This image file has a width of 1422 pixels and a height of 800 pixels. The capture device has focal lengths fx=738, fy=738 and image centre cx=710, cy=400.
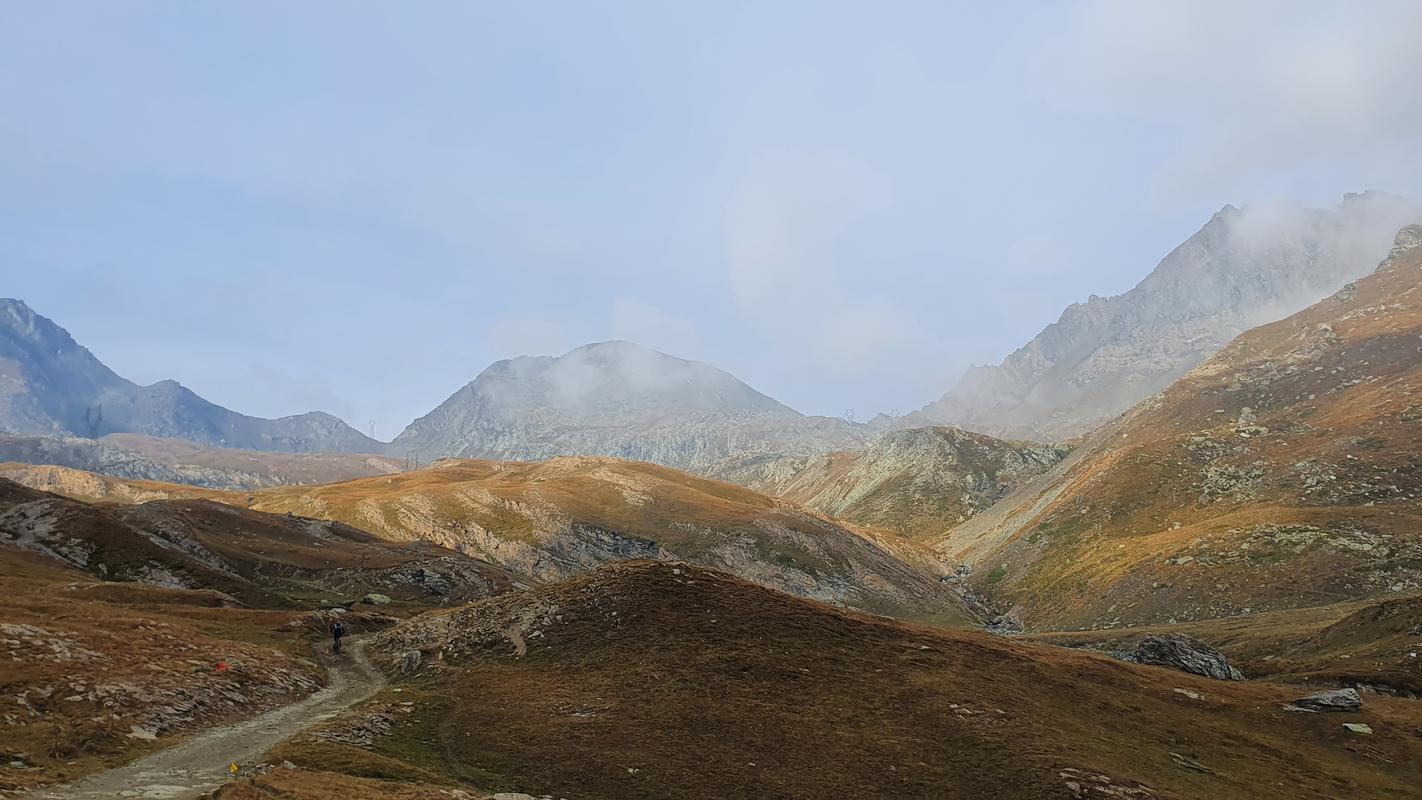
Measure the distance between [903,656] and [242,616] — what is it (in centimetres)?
5800

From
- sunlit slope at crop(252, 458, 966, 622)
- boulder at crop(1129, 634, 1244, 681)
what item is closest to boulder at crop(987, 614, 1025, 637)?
sunlit slope at crop(252, 458, 966, 622)

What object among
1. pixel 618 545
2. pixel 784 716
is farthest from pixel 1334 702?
pixel 618 545

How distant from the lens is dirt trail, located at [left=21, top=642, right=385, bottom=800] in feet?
91.9

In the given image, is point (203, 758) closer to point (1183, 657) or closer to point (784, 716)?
point (784, 716)

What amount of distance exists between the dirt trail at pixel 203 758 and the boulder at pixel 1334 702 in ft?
232

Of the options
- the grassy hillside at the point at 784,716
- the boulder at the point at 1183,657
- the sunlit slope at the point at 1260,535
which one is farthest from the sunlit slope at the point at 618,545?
the grassy hillside at the point at 784,716

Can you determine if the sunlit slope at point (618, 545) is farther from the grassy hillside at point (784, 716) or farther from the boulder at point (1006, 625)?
the grassy hillside at point (784, 716)

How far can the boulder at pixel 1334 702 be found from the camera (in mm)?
56812

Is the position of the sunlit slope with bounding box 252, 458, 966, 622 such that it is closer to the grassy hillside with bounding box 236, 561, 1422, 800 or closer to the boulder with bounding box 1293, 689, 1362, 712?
the grassy hillside with bounding box 236, 561, 1422, 800

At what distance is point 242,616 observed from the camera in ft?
219

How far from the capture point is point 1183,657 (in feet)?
246

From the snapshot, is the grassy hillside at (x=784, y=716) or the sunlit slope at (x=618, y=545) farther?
the sunlit slope at (x=618, y=545)

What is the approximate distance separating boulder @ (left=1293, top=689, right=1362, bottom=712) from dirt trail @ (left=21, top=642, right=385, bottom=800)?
232 feet

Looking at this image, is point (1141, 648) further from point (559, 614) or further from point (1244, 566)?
point (1244, 566)
